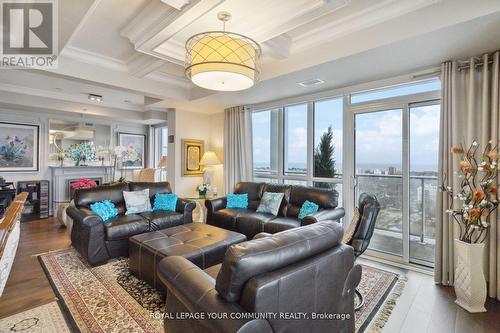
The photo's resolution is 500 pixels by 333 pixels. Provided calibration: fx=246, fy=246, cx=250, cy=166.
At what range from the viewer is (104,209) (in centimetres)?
348

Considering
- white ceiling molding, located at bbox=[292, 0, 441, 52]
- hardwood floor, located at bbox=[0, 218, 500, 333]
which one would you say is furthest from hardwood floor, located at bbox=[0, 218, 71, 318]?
white ceiling molding, located at bbox=[292, 0, 441, 52]

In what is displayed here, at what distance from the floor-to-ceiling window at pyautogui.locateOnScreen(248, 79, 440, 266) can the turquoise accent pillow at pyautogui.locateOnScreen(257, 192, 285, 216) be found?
0.76 meters

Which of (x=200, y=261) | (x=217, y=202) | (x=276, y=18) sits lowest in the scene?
(x=200, y=261)

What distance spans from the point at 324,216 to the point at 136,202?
2846 mm

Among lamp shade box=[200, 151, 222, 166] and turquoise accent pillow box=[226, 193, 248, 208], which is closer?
turquoise accent pillow box=[226, 193, 248, 208]

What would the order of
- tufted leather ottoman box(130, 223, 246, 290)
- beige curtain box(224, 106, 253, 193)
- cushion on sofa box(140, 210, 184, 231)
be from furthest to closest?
beige curtain box(224, 106, 253, 193)
cushion on sofa box(140, 210, 184, 231)
tufted leather ottoman box(130, 223, 246, 290)

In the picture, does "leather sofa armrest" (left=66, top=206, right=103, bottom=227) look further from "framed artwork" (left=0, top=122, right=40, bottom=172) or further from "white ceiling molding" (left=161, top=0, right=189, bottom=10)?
"framed artwork" (left=0, top=122, right=40, bottom=172)

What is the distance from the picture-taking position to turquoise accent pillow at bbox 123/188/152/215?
383cm

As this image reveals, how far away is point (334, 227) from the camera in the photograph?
1649 millimetres

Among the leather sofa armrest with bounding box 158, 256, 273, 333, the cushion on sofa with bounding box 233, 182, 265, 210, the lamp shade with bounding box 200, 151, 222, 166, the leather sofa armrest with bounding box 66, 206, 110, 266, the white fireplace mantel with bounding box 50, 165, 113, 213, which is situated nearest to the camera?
the leather sofa armrest with bounding box 158, 256, 273, 333

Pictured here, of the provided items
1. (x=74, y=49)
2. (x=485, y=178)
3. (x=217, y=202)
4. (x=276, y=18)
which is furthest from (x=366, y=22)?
(x=74, y=49)

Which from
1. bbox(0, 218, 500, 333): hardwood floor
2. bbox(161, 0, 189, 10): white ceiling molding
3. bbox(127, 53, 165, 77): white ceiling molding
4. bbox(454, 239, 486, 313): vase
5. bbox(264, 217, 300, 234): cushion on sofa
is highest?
bbox(127, 53, 165, 77): white ceiling molding

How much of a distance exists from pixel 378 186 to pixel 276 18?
8.80 ft

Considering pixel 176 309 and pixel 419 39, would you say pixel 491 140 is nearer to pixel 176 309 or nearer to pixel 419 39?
pixel 419 39
